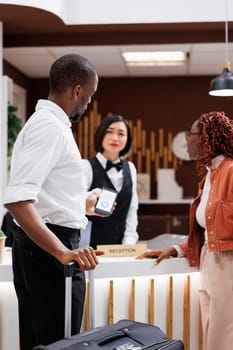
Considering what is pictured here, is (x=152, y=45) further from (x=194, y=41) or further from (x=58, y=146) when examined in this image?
(x=58, y=146)

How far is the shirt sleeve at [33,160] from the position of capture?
75.3 inches

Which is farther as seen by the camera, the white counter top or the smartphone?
the white counter top

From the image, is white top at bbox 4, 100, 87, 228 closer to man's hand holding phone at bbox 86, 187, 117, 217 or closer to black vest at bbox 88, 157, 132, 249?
man's hand holding phone at bbox 86, 187, 117, 217

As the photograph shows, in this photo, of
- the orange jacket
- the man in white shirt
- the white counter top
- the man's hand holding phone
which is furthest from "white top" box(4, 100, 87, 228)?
the white counter top

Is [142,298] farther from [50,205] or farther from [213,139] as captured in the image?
[50,205]

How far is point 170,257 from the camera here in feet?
9.30

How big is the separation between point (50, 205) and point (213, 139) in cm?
91

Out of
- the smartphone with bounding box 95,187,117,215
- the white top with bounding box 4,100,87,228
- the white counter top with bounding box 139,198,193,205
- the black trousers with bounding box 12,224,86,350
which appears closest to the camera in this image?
the white top with bounding box 4,100,87,228

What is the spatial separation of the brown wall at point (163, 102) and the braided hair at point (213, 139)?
524cm

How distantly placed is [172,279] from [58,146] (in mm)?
1128

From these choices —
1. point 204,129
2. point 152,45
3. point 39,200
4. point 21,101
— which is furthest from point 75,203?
point 21,101

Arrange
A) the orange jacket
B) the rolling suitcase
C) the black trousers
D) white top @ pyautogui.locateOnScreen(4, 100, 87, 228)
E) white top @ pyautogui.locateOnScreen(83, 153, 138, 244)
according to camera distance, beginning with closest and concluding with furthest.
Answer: the rolling suitcase
white top @ pyautogui.locateOnScreen(4, 100, 87, 228)
the black trousers
the orange jacket
white top @ pyautogui.locateOnScreen(83, 153, 138, 244)

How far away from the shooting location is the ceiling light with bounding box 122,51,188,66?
6340 mm

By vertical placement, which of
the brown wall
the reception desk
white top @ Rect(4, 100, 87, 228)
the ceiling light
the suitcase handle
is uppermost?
the ceiling light
